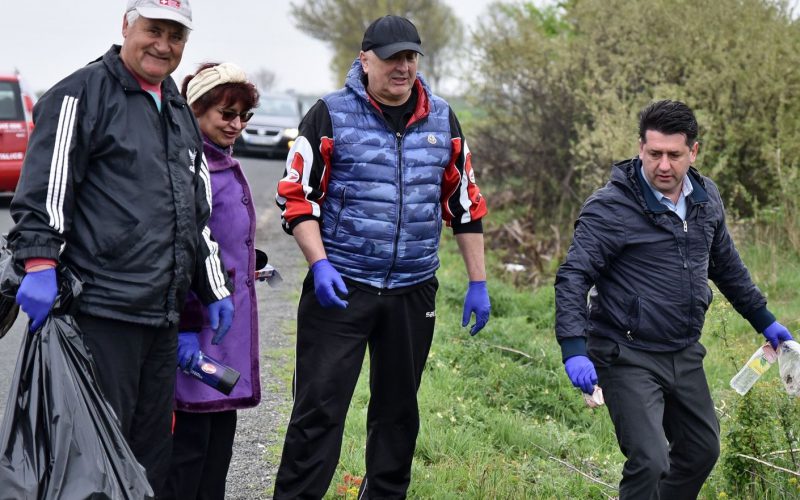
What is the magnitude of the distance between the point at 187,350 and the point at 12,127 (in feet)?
35.2

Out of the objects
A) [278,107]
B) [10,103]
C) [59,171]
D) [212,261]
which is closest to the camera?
[59,171]

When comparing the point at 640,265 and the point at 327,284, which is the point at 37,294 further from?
the point at 640,265

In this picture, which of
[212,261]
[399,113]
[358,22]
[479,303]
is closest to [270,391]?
[479,303]

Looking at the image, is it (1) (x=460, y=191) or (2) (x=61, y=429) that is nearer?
(2) (x=61, y=429)

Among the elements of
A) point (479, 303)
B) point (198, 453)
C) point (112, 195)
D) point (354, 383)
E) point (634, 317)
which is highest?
point (112, 195)

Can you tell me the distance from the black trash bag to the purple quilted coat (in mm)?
668

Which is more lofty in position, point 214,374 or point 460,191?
point 460,191

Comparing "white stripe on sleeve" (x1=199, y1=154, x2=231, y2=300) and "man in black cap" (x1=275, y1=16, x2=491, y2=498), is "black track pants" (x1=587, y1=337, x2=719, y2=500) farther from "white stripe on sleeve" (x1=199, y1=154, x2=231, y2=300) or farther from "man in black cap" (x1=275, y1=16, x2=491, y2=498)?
"white stripe on sleeve" (x1=199, y1=154, x2=231, y2=300)

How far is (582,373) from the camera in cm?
386

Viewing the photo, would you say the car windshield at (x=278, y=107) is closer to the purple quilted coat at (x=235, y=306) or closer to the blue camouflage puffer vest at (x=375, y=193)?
the blue camouflage puffer vest at (x=375, y=193)

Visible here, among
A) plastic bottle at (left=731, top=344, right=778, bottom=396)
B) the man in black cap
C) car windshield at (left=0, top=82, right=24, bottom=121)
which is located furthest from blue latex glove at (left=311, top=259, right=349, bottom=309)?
car windshield at (left=0, top=82, right=24, bottom=121)

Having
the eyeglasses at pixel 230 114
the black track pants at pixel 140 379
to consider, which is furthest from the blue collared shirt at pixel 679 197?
the black track pants at pixel 140 379

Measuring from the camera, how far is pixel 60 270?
10.6 feet

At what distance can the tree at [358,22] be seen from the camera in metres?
50.8
